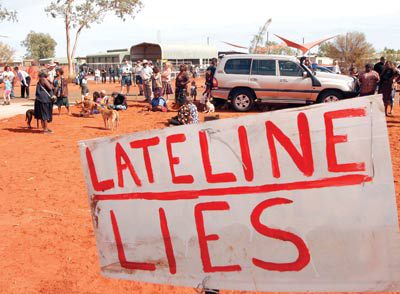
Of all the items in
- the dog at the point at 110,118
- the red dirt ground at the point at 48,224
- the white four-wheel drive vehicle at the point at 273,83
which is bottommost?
the red dirt ground at the point at 48,224

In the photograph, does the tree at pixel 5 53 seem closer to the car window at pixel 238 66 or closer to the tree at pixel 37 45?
the tree at pixel 37 45

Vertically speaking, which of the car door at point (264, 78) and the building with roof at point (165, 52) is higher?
the building with roof at point (165, 52)

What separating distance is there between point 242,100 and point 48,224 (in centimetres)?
890

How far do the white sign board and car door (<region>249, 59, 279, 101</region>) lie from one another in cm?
1098

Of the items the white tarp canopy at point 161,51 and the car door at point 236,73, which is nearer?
the car door at point 236,73

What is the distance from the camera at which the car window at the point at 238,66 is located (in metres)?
12.5

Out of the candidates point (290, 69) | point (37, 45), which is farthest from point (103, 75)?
point (37, 45)

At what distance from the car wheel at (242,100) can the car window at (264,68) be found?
676 millimetres

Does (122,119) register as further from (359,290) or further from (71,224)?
(359,290)

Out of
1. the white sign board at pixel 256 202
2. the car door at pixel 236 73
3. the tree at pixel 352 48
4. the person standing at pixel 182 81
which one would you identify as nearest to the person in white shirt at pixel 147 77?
the person standing at pixel 182 81

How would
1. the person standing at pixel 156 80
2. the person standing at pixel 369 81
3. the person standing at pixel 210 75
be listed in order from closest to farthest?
the person standing at pixel 369 81 < the person standing at pixel 210 75 < the person standing at pixel 156 80

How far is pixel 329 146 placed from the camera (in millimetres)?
1467

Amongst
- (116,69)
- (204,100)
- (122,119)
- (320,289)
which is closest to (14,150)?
(122,119)

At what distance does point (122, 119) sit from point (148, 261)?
1075 centimetres
